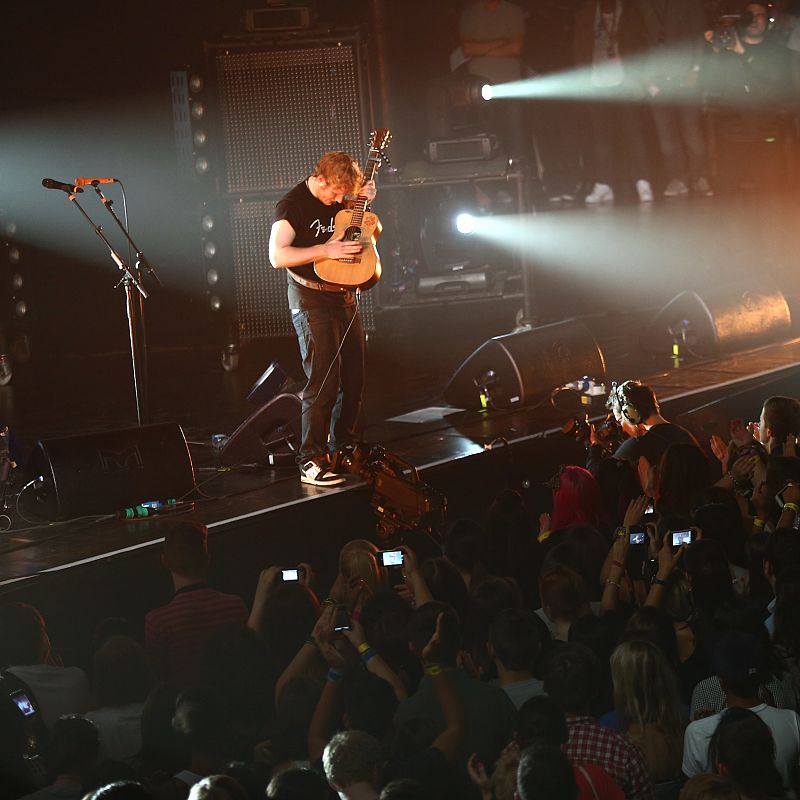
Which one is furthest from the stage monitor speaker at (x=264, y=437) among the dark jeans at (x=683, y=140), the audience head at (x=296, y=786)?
the dark jeans at (x=683, y=140)

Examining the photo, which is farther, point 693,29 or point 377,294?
point 693,29

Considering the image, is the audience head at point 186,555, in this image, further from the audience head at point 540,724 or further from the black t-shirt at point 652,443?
the black t-shirt at point 652,443

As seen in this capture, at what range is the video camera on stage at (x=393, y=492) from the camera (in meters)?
5.33

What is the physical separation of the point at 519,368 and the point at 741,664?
13.2 feet

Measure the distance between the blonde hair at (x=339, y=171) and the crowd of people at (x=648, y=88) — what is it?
4.72 metres

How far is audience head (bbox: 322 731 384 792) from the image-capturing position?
9.12ft

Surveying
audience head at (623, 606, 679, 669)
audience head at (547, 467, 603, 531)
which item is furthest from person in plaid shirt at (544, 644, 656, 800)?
audience head at (547, 467, 603, 531)

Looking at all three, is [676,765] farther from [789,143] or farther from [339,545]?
[789,143]

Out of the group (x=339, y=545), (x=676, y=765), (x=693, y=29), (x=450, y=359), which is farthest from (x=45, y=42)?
(x=676, y=765)

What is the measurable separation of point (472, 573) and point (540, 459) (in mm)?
2212

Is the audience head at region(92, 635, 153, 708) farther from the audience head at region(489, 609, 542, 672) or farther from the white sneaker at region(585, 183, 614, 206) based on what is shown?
the white sneaker at region(585, 183, 614, 206)

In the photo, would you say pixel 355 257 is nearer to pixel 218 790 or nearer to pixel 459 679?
pixel 459 679

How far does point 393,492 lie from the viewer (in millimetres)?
5402

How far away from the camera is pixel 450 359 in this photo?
8.95 meters
